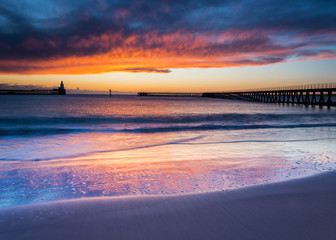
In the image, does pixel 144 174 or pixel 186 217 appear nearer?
pixel 186 217

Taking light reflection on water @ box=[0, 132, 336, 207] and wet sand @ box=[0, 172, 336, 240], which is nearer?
wet sand @ box=[0, 172, 336, 240]

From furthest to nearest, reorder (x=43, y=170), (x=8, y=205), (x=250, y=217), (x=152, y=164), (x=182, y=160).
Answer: (x=182, y=160) → (x=152, y=164) → (x=43, y=170) → (x=8, y=205) → (x=250, y=217)

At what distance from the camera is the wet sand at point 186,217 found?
1985 mm

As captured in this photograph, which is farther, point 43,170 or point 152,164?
point 152,164

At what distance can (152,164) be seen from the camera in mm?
4570

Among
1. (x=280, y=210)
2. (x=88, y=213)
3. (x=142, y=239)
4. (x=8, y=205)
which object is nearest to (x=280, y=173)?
(x=280, y=210)

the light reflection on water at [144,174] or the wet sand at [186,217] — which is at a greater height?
the wet sand at [186,217]

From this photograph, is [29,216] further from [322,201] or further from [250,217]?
[322,201]

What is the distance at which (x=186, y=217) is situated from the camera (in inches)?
90.0

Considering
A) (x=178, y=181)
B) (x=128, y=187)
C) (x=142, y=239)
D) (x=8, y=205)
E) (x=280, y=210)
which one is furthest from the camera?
(x=178, y=181)

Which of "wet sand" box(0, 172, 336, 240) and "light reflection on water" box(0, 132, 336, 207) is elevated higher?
"wet sand" box(0, 172, 336, 240)

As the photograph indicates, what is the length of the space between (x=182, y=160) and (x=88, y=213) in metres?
2.79

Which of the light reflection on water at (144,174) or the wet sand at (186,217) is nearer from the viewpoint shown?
the wet sand at (186,217)

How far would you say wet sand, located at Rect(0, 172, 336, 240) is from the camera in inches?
78.2
